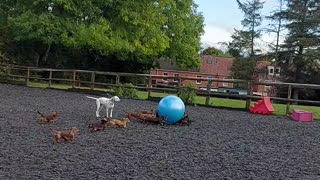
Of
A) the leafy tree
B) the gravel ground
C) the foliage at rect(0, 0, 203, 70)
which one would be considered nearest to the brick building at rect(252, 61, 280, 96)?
the leafy tree

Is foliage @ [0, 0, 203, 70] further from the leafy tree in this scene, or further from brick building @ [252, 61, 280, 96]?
brick building @ [252, 61, 280, 96]

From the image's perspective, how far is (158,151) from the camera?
637 cm

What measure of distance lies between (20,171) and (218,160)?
2.73 metres

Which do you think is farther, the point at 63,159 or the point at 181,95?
the point at 181,95

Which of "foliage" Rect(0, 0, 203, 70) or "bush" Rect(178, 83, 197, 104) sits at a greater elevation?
"foliage" Rect(0, 0, 203, 70)

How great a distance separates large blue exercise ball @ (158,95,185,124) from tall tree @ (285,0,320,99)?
30388 millimetres

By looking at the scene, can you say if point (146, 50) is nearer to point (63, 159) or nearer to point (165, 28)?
point (165, 28)

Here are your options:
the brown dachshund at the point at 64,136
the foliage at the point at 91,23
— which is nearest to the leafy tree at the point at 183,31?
the foliage at the point at 91,23

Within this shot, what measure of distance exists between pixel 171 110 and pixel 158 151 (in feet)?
10.5

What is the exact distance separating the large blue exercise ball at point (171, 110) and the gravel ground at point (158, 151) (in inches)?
10.6

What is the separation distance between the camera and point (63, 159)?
5.53 metres

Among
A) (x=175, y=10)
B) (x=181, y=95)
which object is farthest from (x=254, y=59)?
(x=181, y=95)

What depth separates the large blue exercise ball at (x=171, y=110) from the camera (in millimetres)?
9531

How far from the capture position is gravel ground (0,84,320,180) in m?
5.01
